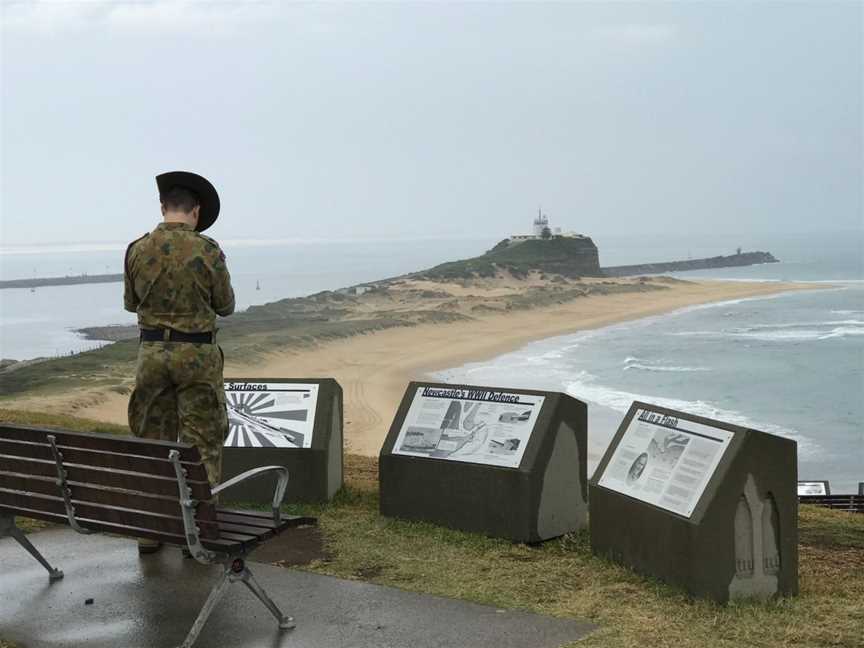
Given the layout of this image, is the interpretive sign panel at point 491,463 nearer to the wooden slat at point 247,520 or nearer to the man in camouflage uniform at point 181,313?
the man in camouflage uniform at point 181,313

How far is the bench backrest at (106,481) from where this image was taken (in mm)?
5402

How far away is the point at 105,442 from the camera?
5.59 m

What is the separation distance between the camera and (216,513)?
19.1 feet

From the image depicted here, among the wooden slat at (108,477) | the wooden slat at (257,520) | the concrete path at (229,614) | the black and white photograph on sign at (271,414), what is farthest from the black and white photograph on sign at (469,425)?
the wooden slat at (108,477)

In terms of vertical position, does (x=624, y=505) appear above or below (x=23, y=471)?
below

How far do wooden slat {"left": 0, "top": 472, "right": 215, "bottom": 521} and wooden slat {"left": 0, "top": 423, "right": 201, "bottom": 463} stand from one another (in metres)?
0.21

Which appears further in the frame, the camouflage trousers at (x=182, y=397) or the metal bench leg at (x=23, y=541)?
the metal bench leg at (x=23, y=541)

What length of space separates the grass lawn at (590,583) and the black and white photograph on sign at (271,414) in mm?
557

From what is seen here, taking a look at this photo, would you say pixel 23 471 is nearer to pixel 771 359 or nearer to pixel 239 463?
pixel 239 463

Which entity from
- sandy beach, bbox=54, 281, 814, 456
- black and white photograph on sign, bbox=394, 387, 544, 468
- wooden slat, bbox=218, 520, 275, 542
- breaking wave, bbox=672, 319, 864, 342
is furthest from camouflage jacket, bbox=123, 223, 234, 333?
breaking wave, bbox=672, 319, 864, 342

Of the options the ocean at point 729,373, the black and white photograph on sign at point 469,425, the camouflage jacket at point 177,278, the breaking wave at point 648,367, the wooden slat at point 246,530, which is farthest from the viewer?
the breaking wave at point 648,367

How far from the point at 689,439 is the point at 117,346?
6675 centimetres

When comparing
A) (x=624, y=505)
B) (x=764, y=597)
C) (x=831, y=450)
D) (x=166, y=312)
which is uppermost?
(x=166, y=312)

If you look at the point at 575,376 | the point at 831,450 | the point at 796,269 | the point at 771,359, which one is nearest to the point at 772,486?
the point at 831,450
